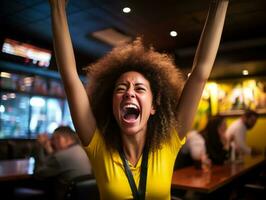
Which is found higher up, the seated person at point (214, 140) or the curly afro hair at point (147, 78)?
the curly afro hair at point (147, 78)

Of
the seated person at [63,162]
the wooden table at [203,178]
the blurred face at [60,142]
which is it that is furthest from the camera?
the blurred face at [60,142]

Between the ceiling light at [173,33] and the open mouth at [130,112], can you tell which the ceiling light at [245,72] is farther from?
the open mouth at [130,112]

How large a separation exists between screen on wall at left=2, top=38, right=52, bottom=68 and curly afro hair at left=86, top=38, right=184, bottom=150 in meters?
4.31

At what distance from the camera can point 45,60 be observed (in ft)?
18.5

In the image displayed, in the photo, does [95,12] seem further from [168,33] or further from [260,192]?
[260,192]

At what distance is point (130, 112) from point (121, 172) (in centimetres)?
23

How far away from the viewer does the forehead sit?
3.76 ft

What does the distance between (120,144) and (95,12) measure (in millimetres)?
3420

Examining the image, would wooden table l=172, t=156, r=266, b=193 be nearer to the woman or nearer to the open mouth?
the woman

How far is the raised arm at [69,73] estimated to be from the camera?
3.38 feet

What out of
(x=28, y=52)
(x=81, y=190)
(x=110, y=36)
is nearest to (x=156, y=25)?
(x=110, y=36)

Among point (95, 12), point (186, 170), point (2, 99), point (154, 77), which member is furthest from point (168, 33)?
point (154, 77)

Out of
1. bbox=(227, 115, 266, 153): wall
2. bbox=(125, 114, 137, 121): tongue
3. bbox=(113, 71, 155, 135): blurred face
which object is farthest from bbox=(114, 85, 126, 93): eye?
bbox=(227, 115, 266, 153): wall

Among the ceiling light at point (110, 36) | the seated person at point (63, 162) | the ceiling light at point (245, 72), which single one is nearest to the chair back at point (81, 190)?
the seated person at point (63, 162)
